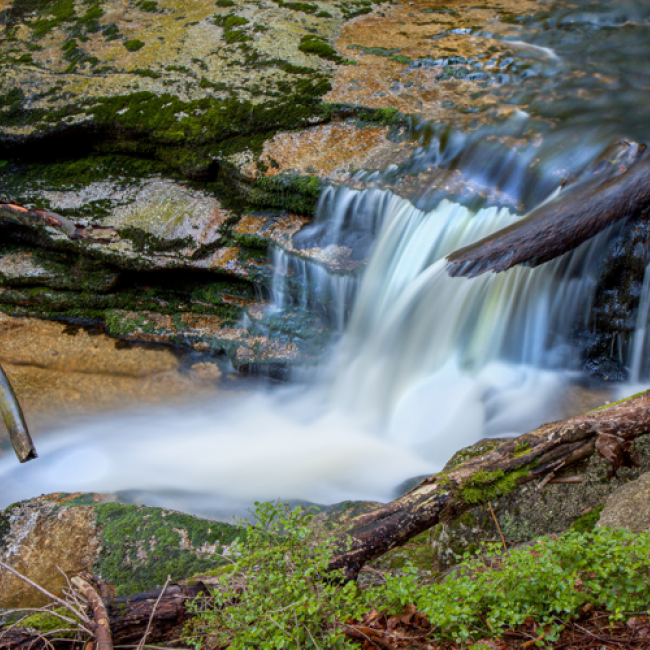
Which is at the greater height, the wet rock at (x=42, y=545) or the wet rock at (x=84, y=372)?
the wet rock at (x=42, y=545)

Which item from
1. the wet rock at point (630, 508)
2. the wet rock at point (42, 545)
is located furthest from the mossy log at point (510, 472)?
the wet rock at point (42, 545)

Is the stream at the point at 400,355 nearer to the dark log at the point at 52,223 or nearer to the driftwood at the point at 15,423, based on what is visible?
the driftwood at the point at 15,423

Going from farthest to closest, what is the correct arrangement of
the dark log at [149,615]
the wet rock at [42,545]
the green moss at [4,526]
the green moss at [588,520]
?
the green moss at [4,526]
the wet rock at [42,545]
the green moss at [588,520]
the dark log at [149,615]

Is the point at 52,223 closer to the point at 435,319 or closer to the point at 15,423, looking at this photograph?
the point at 15,423

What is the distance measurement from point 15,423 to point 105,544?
1.27 metres

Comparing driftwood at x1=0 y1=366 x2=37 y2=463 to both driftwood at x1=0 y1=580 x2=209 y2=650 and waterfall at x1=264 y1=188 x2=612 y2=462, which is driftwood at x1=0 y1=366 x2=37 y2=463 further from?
waterfall at x1=264 y1=188 x2=612 y2=462

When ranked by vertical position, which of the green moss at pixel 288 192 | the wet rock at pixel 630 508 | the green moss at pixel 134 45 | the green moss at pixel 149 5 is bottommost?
the wet rock at pixel 630 508

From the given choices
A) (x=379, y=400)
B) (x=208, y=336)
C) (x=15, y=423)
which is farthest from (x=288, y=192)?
(x=15, y=423)

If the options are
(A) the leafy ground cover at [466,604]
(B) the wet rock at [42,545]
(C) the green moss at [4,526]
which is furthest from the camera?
(C) the green moss at [4,526]

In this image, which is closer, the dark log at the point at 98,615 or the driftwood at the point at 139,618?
the dark log at the point at 98,615

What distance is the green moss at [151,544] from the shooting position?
384 centimetres

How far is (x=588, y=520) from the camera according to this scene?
2951 mm

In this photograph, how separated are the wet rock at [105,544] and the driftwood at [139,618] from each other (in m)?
0.98

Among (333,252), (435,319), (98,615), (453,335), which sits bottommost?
(453,335)
